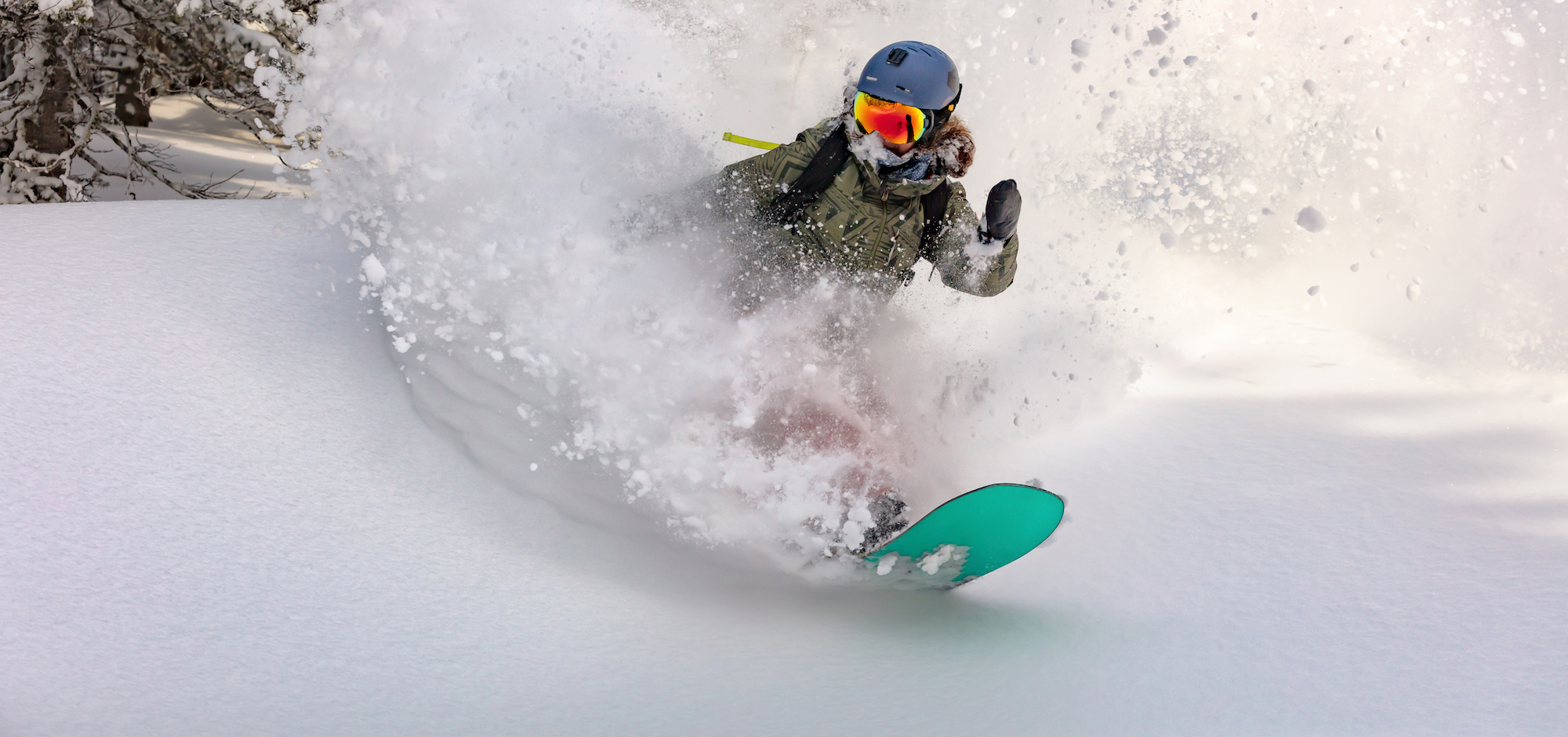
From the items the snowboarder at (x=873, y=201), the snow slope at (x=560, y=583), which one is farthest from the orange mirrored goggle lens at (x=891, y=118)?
the snow slope at (x=560, y=583)

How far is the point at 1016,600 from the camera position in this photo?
2354mm

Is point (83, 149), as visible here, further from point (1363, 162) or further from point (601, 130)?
point (1363, 162)

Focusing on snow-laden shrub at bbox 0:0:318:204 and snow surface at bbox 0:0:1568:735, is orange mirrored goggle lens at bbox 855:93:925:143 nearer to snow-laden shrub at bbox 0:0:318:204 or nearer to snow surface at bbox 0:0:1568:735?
snow surface at bbox 0:0:1568:735

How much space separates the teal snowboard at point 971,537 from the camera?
212 centimetres

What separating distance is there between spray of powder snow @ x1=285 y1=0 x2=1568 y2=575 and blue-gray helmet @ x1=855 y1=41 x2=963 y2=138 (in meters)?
0.58

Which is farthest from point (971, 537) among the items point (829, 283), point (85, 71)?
point (85, 71)

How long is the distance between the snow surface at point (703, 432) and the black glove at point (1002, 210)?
0.47 m

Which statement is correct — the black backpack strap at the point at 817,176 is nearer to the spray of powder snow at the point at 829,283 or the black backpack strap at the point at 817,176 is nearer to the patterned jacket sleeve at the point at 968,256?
the spray of powder snow at the point at 829,283

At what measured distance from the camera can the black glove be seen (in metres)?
2.43

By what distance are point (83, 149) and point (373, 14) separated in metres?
3.81

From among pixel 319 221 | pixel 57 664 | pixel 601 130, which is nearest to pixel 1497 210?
pixel 601 130

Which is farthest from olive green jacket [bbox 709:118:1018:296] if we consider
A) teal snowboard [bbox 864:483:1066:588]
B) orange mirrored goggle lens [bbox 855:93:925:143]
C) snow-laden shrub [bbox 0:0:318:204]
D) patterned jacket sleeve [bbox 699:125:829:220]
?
snow-laden shrub [bbox 0:0:318:204]

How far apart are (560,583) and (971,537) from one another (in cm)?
102

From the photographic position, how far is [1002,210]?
2.45 m
